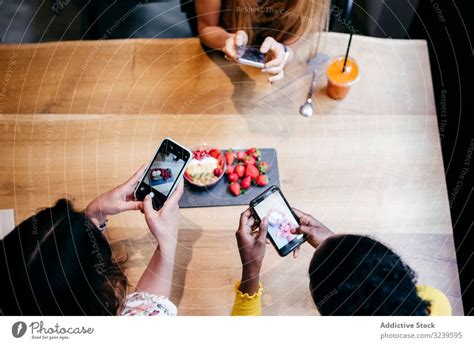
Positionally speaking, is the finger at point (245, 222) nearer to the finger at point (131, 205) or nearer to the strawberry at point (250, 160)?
the strawberry at point (250, 160)

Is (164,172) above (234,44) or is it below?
below

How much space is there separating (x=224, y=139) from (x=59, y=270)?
16.5 inches

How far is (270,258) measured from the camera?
1012 mm

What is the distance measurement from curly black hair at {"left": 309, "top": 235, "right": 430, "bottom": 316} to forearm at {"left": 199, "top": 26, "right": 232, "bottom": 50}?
514 millimetres

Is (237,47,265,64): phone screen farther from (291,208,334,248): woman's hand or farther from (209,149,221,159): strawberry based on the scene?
(291,208,334,248): woman's hand

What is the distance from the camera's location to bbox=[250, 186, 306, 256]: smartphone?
3.30 ft

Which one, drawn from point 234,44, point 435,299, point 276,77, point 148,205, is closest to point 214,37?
point 234,44

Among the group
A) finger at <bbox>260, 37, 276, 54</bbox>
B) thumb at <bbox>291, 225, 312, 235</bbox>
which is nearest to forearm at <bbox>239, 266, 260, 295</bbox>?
thumb at <bbox>291, 225, 312, 235</bbox>

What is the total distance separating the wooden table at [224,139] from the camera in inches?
40.1

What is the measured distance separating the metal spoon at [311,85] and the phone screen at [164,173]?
297 millimetres

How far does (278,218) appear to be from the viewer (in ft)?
3.33

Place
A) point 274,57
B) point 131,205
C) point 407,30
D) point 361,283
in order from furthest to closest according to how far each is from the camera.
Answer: point 407,30 → point 274,57 → point 131,205 → point 361,283

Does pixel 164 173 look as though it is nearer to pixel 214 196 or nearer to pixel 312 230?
pixel 214 196
